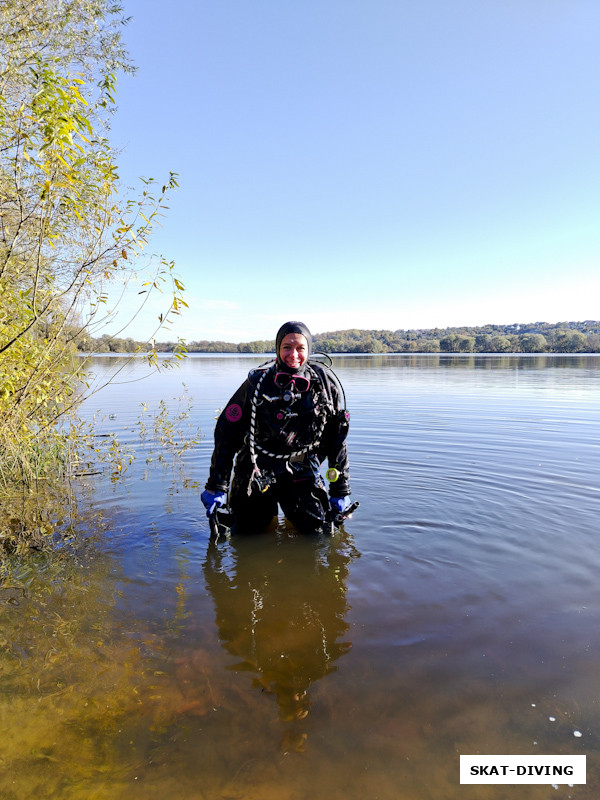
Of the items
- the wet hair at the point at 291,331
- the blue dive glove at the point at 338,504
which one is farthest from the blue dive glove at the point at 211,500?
the wet hair at the point at 291,331

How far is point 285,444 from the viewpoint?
13.4ft

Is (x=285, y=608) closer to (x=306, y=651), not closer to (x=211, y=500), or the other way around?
(x=306, y=651)

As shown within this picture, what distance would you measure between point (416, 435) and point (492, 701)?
6.89 m

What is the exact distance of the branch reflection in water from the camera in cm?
238

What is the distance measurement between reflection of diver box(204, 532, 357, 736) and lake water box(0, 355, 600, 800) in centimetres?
2

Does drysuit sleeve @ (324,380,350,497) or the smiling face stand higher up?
the smiling face

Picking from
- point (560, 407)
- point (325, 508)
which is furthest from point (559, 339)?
point (325, 508)

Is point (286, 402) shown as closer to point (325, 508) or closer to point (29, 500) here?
point (325, 508)

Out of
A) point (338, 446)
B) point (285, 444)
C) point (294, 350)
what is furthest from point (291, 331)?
point (338, 446)

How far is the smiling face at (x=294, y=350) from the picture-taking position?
3.90m

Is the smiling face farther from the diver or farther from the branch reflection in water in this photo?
the branch reflection in water

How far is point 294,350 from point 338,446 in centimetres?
103

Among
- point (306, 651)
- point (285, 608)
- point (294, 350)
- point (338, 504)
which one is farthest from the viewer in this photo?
point (338, 504)

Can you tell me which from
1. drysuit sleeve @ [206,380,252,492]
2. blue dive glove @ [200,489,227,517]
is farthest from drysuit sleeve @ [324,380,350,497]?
blue dive glove @ [200,489,227,517]
